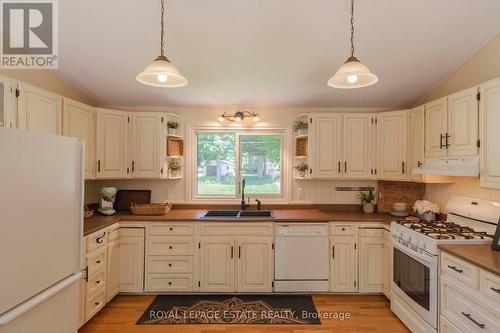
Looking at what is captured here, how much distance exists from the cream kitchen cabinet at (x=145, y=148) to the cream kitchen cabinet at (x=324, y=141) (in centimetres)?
192

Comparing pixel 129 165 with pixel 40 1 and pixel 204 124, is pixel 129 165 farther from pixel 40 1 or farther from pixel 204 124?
pixel 40 1

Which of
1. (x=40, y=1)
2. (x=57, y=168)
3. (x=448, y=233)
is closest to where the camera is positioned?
(x=57, y=168)

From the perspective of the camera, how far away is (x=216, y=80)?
3086 millimetres

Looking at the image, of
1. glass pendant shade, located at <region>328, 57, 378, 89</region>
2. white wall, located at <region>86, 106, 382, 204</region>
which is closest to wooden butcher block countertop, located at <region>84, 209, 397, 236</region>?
white wall, located at <region>86, 106, 382, 204</region>

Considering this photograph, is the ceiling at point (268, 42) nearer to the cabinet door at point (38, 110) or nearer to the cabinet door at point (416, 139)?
the cabinet door at point (416, 139)

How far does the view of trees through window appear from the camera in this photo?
12.5 feet

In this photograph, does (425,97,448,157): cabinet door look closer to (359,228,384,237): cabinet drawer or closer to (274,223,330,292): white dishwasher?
(359,228,384,237): cabinet drawer

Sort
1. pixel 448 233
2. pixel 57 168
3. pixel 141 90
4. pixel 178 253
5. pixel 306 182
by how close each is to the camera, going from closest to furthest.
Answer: pixel 57 168, pixel 448 233, pixel 178 253, pixel 141 90, pixel 306 182

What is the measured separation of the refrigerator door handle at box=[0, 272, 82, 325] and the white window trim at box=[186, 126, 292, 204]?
81.9 inches

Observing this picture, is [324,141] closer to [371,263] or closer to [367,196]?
[367,196]

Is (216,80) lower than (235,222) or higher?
higher

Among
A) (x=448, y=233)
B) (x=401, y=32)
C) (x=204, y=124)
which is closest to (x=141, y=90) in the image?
(x=204, y=124)

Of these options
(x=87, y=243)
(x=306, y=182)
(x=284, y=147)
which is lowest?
(x=87, y=243)

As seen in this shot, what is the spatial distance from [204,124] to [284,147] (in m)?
1.16
